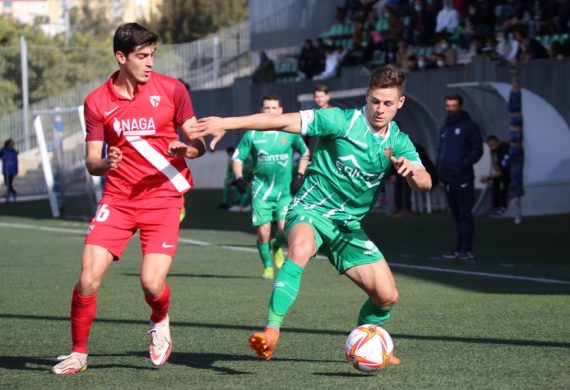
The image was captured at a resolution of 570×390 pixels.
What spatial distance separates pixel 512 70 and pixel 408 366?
14.5m

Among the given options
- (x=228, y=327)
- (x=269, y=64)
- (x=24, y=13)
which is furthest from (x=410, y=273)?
(x=24, y=13)

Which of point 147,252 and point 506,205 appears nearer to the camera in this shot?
point 147,252

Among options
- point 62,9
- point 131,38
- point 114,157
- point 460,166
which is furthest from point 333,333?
point 62,9

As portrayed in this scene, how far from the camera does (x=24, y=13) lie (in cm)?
10031

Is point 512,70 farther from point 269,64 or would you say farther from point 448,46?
point 269,64

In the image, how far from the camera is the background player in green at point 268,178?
14.4 meters

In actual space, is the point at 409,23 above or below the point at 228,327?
above

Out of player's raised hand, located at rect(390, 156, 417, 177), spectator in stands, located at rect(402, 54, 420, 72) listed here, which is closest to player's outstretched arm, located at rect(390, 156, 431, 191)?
player's raised hand, located at rect(390, 156, 417, 177)

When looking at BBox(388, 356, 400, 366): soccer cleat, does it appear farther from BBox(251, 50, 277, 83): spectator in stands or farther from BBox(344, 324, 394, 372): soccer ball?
BBox(251, 50, 277, 83): spectator in stands

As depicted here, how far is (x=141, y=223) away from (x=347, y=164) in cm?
139

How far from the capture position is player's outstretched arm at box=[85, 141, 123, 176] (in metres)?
7.53

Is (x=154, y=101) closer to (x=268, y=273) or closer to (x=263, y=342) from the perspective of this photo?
(x=263, y=342)

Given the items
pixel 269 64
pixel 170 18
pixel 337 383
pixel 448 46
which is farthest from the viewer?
pixel 170 18

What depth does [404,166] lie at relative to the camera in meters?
7.21
